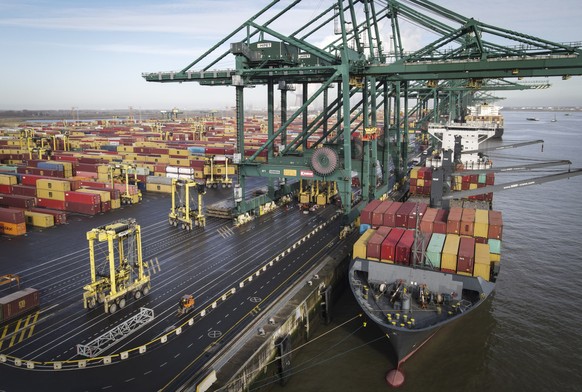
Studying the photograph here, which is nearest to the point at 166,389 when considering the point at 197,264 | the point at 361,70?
the point at 197,264

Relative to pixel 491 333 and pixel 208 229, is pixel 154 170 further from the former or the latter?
pixel 491 333

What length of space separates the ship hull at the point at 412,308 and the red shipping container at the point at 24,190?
44912 millimetres

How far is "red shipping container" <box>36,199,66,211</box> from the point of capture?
50000 millimetres

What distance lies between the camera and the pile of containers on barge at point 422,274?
73.2ft

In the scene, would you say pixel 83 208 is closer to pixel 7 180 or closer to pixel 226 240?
pixel 7 180

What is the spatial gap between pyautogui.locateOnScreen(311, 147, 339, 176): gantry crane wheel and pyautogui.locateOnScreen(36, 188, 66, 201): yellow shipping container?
3079 centimetres

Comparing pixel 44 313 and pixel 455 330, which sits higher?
pixel 44 313

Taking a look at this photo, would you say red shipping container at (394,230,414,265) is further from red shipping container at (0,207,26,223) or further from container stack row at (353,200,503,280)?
red shipping container at (0,207,26,223)

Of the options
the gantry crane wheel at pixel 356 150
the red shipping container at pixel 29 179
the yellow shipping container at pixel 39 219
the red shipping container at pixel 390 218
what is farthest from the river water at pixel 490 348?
the red shipping container at pixel 29 179

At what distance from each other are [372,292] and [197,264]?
571 inches

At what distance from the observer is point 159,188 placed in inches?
2445

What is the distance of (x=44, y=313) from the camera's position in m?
24.8

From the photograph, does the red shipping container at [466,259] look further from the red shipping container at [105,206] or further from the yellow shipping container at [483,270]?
the red shipping container at [105,206]

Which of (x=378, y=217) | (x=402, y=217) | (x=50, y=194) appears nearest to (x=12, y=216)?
(x=50, y=194)
